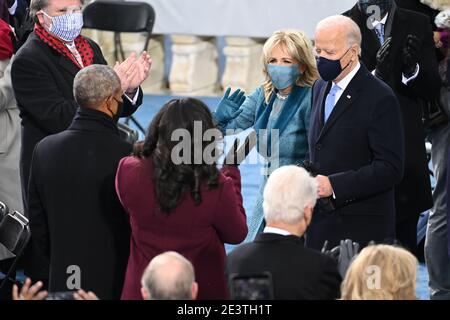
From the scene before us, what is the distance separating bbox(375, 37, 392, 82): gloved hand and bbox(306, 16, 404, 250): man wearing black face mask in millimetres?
684

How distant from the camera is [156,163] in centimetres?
468

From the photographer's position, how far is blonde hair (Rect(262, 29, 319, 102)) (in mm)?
5852

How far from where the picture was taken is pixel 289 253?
4.29m

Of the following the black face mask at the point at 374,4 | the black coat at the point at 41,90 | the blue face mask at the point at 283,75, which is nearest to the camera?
the blue face mask at the point at 283,75

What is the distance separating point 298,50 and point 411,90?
836 mm

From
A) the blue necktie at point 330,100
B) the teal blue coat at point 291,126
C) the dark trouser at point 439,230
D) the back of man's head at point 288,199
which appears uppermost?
the blue necktie at point 330,100

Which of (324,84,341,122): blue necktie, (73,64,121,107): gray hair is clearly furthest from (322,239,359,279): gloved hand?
(73,64,121,107): gray hair

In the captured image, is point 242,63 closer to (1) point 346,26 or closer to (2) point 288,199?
(1) point 346,26

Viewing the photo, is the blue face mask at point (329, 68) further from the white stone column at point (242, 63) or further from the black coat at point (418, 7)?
the white stone column at point (242, 63)

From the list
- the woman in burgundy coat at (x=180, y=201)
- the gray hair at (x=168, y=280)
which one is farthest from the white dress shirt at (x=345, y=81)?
the gray hair at (x=168, y=280)

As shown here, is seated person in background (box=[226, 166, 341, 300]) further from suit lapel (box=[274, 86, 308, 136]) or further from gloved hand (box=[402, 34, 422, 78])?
gloved hand (box=[402, 34, 422, 78])

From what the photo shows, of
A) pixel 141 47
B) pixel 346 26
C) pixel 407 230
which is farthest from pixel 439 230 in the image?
pixel 141 47

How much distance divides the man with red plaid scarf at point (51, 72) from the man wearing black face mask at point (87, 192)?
32.8 inches

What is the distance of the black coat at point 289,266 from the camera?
4.23 m
